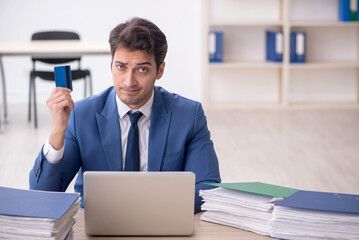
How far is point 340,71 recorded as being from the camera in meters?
6.54

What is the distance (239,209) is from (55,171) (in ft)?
1.90

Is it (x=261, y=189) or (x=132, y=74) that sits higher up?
(x=132, y=74)

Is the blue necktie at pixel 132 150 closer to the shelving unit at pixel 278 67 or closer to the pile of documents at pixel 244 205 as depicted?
the pile of documents at pixel 244 205

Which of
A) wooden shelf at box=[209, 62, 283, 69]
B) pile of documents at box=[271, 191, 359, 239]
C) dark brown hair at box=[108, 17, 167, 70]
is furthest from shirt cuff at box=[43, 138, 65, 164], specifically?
wooden shelf at box=[209, 62, 283, 69]

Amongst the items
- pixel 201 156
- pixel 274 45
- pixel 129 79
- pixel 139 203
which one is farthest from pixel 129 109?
pixel 274 45

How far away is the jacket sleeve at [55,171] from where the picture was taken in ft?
5.58

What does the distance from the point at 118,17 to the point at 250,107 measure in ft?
5.87

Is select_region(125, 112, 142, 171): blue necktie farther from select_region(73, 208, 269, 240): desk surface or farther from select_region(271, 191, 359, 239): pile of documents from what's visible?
select_region(271, 191, 359, 239): pile of documents

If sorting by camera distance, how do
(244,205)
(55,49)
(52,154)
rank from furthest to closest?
1. (55,49)
2. (52,154)
3. (244,205)

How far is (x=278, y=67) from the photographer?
6.50m

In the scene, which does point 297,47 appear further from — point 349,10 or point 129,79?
point 129,79

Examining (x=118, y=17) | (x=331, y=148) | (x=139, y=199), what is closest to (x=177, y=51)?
(x=118, y=17)

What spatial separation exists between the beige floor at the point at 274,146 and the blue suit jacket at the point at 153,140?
1812 mm

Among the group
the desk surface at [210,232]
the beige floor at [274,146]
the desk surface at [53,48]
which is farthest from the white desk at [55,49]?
the desk surface at [210,232]
